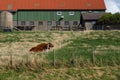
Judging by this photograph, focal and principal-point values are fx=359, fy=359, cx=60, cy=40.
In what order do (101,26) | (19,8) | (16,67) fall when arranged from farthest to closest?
(19,8), (101,26), (16,67)

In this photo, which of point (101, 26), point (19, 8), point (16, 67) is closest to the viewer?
point (16, 67)

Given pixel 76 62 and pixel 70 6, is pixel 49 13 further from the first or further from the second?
pixel 76 62

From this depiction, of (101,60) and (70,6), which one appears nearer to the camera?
(101,60)

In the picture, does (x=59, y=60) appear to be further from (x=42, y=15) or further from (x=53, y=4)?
(x=53, y=4)

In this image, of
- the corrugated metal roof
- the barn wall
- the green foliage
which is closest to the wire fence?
the green foliage

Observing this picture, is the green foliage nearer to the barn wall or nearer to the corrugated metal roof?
the corrugated metal roof

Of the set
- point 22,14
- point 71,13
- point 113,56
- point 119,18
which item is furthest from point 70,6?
point 113,56

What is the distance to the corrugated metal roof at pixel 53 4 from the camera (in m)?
78.5

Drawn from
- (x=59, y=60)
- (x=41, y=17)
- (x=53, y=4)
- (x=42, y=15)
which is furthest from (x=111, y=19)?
(x=59, y=60)

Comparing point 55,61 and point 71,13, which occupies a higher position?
point 71,13

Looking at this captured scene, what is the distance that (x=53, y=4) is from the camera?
7938cm

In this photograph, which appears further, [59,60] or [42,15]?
[42,15]

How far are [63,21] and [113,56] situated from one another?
55233 mm

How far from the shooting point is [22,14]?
259 feet
